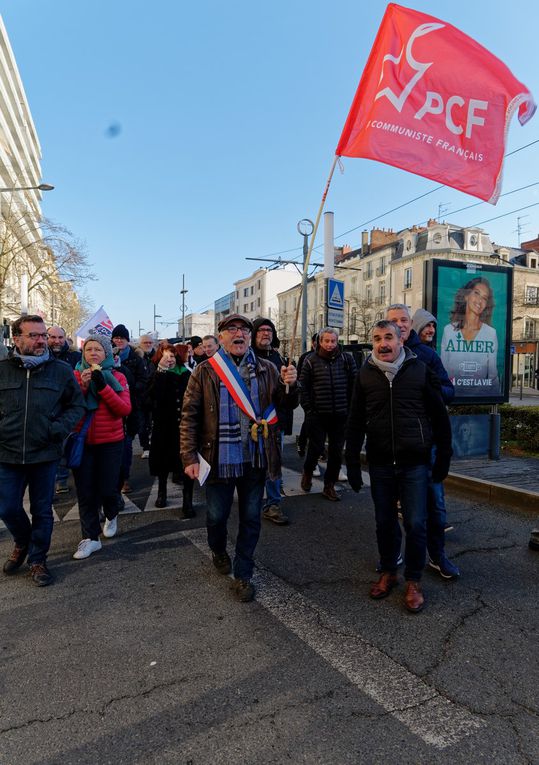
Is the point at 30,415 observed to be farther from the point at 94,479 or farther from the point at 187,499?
the point at 187,499

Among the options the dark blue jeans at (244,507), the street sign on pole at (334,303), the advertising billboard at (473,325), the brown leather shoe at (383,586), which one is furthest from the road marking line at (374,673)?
the street sign on pole at (334,303)

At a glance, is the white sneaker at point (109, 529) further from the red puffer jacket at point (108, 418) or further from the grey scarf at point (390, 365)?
the grey scarf at point (390, 365)

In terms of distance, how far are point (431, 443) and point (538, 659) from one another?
135cm

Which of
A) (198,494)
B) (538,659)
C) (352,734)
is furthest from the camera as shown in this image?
(198,494)

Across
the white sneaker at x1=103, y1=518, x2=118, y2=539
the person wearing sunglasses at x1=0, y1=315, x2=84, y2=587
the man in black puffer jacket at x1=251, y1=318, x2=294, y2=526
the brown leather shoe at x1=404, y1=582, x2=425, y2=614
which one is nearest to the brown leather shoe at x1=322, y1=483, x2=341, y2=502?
the man in black puffer jacket at x1=251, y1=318, x2=294, y2=526

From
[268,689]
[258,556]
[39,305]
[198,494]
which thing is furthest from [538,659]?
[39,305]

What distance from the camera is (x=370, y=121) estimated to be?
17.1ft

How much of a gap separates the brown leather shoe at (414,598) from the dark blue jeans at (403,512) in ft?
0.16

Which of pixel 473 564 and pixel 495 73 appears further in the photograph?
pixel 495 73

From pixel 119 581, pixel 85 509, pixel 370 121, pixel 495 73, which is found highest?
pixel 495 73

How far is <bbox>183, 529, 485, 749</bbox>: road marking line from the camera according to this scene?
89.0 inches

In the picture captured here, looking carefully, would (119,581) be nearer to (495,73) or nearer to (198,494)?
(198,494)

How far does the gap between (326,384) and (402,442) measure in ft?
9.25

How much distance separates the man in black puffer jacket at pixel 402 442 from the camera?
3387 mm
